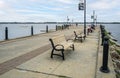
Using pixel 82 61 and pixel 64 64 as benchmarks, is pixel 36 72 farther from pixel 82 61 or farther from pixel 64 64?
pixel 82 61

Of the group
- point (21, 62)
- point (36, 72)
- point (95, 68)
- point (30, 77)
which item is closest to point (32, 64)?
point (21, 62)

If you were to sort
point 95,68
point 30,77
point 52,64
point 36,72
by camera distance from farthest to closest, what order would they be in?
1. point 52,64
2. point 95,68
3. point 36,72
4. point 30,77

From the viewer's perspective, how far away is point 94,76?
18.8ft

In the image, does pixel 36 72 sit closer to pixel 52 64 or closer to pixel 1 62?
pixel 52 64

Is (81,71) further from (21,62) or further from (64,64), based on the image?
(21,62)

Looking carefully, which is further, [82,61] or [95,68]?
[82,61]

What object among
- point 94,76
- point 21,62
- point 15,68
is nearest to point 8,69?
point 15,68

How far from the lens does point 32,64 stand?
7.00 m

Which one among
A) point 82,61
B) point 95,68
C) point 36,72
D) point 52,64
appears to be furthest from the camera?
point 82,61

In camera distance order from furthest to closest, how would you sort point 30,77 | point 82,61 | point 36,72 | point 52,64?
point 82,61 < point 52,64 < point 36,72 < point 30,77

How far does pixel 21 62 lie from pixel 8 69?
1027 mm

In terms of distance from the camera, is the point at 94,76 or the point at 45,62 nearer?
the point at 94,76

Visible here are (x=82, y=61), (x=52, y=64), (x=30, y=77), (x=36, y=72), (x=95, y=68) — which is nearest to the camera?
(x=30, y=77)

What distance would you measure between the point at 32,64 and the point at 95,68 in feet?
8.33
